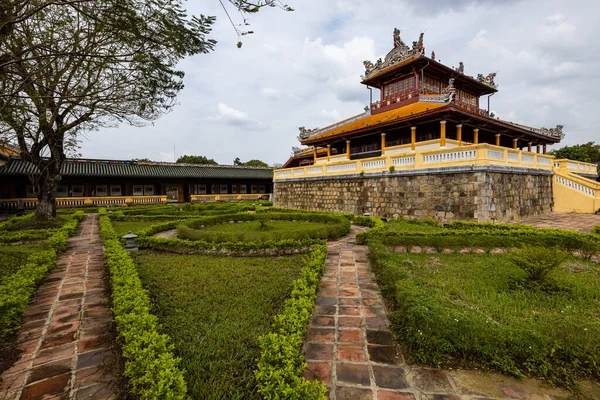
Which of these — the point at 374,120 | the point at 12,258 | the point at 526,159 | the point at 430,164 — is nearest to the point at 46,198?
the point at 12,258

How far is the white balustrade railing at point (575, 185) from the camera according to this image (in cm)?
1327

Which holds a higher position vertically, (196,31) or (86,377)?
(196,31)

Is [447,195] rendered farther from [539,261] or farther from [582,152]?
[582,152]

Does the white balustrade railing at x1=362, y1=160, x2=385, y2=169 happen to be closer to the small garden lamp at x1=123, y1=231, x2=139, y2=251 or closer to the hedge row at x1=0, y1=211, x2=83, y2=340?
the small garden lamp at x1=123, y1=231, x2=139, y2=251

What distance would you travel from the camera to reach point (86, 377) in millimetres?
2873

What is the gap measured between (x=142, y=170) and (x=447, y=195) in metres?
28.5

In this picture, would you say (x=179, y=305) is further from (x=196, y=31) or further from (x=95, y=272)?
(x=196, y=31)

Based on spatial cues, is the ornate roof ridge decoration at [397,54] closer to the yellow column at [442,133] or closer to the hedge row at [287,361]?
the yellow column at [442,133]

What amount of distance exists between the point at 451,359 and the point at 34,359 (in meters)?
4.78

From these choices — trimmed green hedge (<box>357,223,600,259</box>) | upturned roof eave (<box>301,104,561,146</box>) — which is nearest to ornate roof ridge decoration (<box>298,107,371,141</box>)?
upturned roof eave (<box>301,104,561,146</box>)

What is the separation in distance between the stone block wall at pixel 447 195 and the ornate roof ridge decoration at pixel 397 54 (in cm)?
1085

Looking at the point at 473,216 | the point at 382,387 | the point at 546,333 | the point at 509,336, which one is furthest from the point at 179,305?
the point at 473,216

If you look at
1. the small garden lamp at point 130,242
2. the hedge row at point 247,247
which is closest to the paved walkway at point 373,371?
the hedge row at point 247,247

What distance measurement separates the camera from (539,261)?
467cm
